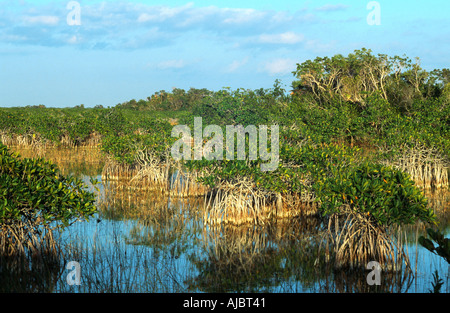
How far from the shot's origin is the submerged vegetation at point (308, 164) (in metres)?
8.48

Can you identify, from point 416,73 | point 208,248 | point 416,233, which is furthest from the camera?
point 416,73

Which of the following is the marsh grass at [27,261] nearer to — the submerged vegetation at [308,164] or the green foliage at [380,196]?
the submerged vegetation at [308,164]

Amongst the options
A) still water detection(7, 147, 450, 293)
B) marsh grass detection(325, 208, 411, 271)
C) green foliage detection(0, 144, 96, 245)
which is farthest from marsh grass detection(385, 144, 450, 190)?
green foliage detection(0, 144, 96, 245)

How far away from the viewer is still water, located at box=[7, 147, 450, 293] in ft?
25.8

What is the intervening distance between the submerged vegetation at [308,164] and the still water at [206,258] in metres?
0.17

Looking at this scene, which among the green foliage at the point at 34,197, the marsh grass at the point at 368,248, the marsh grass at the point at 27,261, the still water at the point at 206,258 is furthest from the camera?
the marsh grass at the point at 368,248

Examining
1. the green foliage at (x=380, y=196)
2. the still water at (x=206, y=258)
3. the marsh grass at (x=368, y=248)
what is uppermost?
the green foliage at (x=380, y=196)

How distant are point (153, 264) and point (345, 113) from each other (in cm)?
1926

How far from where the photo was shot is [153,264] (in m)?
8.82

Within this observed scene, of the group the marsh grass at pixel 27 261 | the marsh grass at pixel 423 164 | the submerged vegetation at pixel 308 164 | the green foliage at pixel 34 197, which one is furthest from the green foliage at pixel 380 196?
the marsh grass at pixel 423 164

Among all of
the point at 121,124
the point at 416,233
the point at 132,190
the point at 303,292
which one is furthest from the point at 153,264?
the point at 121,124

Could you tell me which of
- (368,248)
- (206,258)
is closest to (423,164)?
(368,248)

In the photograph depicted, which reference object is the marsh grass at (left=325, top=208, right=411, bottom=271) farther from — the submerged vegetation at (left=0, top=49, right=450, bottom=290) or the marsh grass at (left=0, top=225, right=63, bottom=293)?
the marsh grass at (left=0, top=225, right=63, bottom=293)
